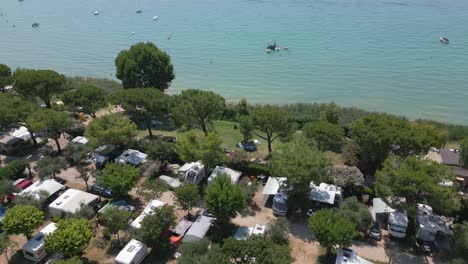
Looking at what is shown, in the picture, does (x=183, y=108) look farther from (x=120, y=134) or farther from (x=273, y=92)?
(x=273, y=92)

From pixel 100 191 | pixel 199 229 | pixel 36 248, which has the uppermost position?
pixel 199 229

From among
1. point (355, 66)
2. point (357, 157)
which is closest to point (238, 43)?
point (355, 66)

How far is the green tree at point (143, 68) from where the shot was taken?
5062 cm

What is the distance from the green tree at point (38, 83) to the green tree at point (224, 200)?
2919cm

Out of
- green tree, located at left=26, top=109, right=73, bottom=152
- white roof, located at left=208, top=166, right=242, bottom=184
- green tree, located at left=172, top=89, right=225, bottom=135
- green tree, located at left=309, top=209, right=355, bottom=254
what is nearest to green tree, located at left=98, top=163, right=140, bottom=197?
white roof, located at left=208, top=166, right=242, bottom=184

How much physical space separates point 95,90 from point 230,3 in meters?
108

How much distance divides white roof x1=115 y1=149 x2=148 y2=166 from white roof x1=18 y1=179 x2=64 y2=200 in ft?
19.5

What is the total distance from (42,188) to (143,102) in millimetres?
14357

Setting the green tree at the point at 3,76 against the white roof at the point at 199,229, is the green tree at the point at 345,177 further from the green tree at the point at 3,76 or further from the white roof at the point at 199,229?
the green tree at the point at 3,76

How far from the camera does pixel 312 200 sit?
99.9ft

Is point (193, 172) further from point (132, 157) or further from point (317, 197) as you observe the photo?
point (317, 197)

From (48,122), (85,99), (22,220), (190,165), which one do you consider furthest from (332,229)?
(85,99)

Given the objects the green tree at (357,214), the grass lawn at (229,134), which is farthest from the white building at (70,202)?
the green tree at (357,214)

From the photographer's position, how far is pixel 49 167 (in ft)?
109
